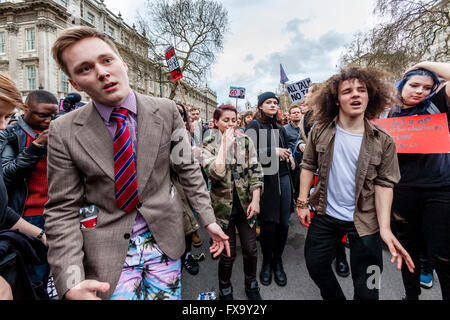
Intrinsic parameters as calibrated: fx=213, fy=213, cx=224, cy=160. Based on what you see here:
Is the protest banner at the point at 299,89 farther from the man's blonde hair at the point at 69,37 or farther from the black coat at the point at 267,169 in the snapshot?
the man's blonde hair at the point at 69,37

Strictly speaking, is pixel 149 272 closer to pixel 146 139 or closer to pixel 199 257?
pixel 146 139

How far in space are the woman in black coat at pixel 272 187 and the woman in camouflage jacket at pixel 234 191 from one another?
403 millimetres

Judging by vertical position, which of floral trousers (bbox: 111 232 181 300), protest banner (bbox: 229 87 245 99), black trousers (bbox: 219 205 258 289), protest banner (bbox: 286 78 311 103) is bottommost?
black trousers (bbox: 219 205 258 289)

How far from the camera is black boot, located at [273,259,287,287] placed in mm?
2667

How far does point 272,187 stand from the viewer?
9.07 ft

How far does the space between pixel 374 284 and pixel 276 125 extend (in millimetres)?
2038

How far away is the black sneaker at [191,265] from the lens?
9.73 feet

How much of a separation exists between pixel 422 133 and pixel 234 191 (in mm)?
1767

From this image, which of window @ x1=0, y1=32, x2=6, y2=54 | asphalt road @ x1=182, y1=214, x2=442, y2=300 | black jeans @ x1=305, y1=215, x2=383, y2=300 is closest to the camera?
black jeans @ x1=305, y1=215, x2=383, y2=300

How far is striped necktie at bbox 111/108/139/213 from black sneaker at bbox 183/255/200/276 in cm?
209

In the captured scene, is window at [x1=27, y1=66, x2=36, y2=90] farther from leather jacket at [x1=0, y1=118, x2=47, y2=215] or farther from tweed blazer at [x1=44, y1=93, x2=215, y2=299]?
tweed blazer at [x1=44, y1=93, x2=215, y2=299]

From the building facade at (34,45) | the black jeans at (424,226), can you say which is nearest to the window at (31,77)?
the building facade at (34,45)

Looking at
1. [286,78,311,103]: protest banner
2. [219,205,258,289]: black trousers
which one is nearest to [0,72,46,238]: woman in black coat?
[219,205,258,289]: black trousers
